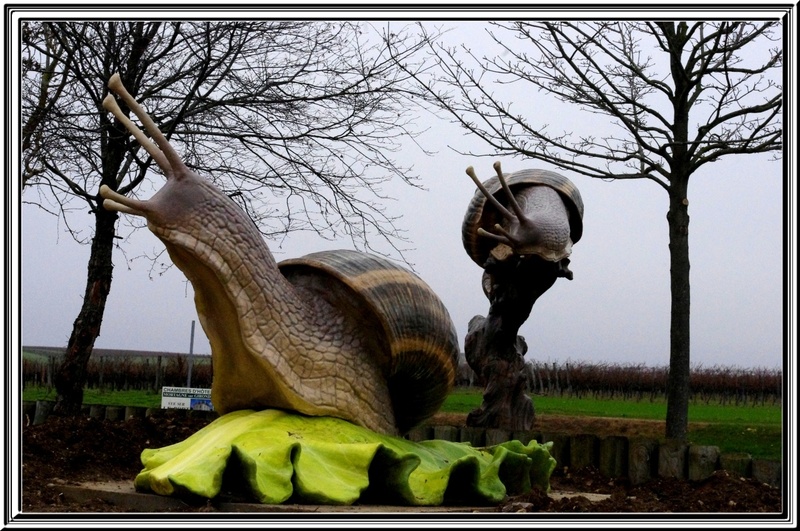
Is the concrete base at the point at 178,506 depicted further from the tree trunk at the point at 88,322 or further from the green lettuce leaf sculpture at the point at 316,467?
the tree trunk at the point at 88,322

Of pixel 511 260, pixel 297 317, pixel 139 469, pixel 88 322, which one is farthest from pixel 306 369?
pixel 88 322

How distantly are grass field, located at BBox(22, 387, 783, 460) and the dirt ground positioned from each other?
202cm

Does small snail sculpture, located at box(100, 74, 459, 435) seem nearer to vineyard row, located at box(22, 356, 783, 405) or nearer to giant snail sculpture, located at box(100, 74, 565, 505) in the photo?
giant snail sculpture, located at box(100, 74, 565, 505)

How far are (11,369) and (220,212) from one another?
4.17ft

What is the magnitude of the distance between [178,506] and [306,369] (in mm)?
1053

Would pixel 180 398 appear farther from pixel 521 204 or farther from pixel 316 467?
pixel 316 467

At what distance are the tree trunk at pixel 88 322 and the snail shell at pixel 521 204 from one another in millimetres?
3384

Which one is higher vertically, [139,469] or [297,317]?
[297,317]

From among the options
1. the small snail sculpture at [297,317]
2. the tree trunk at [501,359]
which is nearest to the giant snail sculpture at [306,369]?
the small snail sculpture at [297,317]

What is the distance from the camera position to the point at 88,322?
8.62 m

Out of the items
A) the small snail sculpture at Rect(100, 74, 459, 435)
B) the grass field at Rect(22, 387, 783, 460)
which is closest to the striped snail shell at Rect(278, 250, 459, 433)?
the small snail sculpture at Rect(100, 74, 459, 435)

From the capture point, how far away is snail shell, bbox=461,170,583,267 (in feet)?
23.5

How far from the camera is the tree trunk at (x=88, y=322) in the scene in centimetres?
862
